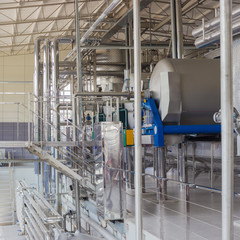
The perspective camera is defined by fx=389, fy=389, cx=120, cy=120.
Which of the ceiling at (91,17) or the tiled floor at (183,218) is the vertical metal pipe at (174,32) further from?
the tiled floor at (183,218)

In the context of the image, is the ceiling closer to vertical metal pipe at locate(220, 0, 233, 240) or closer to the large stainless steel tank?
the large stainless steel tank

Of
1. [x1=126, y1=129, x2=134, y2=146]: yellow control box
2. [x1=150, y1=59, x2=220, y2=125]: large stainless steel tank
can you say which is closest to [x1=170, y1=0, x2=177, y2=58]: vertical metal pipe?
[x1=150, y1=59, x2=220, y2=125]: large stainless steel tank

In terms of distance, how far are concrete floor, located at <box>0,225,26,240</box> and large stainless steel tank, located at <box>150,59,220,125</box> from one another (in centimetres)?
407

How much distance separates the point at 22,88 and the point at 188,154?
12232 millimetres

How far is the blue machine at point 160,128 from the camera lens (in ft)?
14.2

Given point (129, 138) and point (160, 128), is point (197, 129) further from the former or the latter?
point (129, 138)

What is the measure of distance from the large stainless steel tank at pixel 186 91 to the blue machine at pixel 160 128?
11 centimetres

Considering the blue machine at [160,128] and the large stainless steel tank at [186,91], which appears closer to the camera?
the blue machine at [160,128]

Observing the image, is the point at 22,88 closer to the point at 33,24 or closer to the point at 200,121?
the point at 33,24

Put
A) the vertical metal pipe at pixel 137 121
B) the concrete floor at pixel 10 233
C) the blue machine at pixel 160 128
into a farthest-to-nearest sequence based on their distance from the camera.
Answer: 1. the concrete floor at pixel 10 233
2. the blue machine at pixel 160 128
3. the vertical metal pipe at pixel 137 121

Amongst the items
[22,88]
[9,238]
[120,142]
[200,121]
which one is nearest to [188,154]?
[200,121]

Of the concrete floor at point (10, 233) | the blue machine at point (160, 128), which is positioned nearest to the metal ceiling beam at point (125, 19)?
the blue machine at point (160, 128)

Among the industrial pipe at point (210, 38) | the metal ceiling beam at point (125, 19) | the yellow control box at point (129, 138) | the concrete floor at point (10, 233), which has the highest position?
the metal ceiling beam at point (125, 19)

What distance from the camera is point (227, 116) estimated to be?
1.19m
